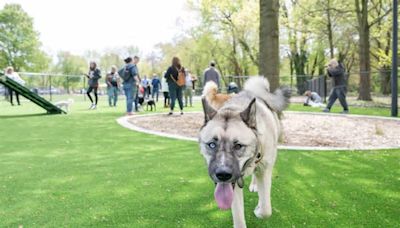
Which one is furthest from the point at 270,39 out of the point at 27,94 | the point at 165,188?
the point at 27,94

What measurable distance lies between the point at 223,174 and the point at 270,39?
7.93m

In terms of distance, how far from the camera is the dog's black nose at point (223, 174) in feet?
8.78

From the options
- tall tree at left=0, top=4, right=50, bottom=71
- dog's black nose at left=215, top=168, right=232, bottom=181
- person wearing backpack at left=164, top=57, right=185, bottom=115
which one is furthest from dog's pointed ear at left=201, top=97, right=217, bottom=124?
tall tree at left=0, top=4, right=50, bottom=71

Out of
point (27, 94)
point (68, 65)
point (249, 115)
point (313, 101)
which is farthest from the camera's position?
point (68, 65)

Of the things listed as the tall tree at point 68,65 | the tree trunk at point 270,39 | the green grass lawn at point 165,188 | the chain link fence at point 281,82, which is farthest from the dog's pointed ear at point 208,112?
the tall tree at point 68,65

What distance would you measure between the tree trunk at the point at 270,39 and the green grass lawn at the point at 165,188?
3.58 meters

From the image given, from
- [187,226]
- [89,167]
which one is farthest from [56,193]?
[187,226]

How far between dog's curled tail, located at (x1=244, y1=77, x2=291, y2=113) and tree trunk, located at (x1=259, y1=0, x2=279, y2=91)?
5.28 meters

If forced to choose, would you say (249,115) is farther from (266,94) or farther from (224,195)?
(266,94)

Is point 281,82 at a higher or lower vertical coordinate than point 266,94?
higher

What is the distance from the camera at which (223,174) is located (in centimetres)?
268

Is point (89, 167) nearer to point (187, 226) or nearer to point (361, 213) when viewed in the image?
point (187, 226)

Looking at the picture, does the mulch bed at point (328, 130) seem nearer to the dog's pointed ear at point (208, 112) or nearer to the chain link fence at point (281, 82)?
the dog's pointed ear at point (208, 112)

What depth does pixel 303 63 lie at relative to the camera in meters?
46.2
